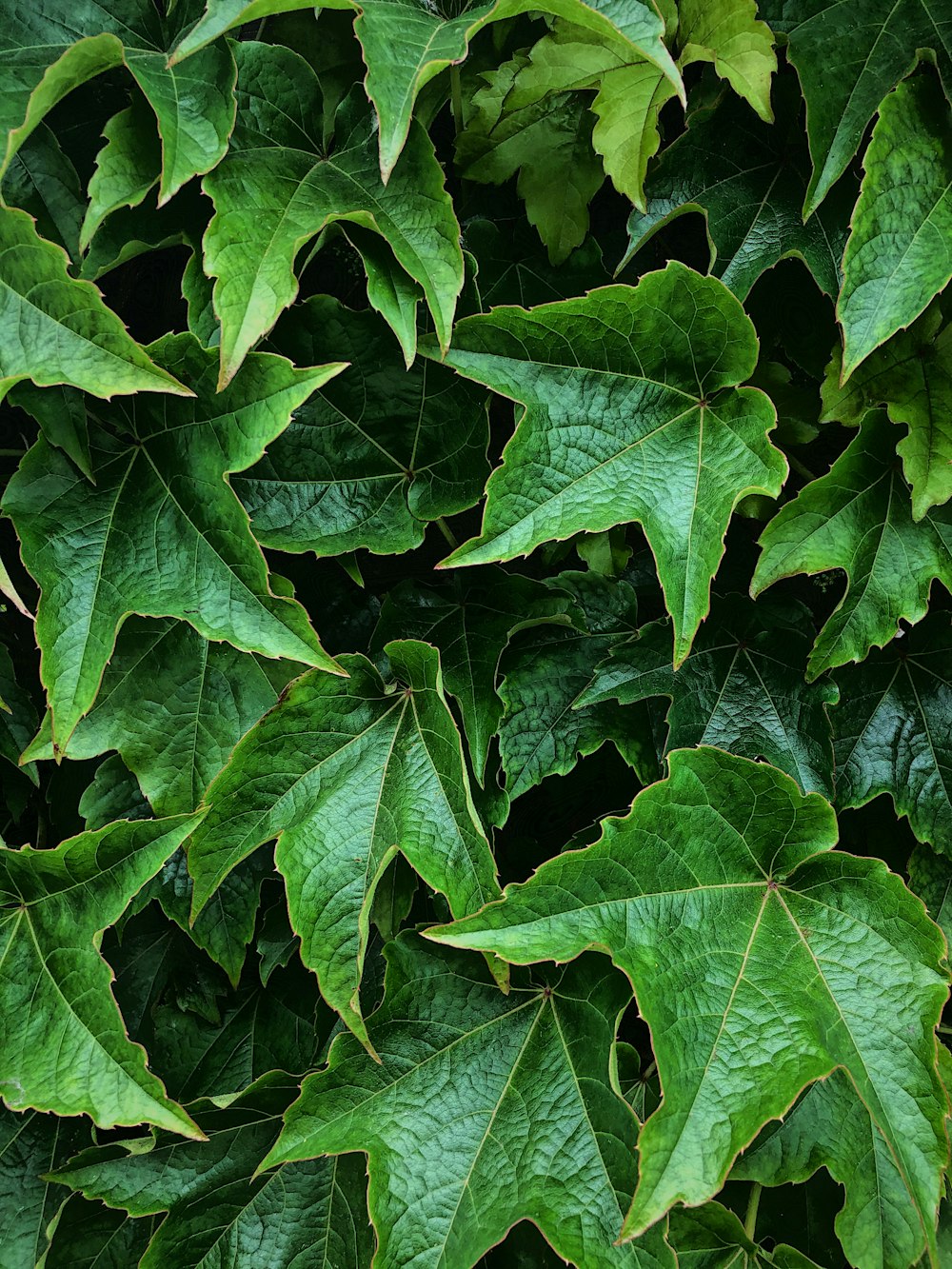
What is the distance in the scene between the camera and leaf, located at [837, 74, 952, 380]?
738mm

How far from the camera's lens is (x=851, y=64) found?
76 cm

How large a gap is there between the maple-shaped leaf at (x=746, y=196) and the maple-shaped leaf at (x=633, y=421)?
0.22 feet

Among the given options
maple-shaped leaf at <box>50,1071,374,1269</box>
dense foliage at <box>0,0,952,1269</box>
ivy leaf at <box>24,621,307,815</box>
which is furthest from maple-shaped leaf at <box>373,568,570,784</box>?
maple-shaped leaf at <box>50,1071,374,1269</box>

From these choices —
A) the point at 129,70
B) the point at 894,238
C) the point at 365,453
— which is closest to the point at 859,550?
the point at 894,238

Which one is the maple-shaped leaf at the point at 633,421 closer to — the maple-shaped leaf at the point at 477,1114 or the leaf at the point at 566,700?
the leaf at the point at 566,700

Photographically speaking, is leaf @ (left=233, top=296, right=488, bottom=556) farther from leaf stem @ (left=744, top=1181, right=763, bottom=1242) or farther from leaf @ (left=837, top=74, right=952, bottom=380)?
leaf stem @ (left=744, top=1181, right=763, bottom=1242)

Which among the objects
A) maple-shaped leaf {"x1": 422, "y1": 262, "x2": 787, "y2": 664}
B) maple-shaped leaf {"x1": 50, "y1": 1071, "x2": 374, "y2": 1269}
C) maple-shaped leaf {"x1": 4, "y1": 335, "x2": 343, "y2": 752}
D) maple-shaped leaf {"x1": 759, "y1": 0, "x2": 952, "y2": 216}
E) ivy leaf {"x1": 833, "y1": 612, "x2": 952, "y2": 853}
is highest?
maple-shaped leaf {"x1": 759, "y1": 0, "x2": 952, "y2": 216}

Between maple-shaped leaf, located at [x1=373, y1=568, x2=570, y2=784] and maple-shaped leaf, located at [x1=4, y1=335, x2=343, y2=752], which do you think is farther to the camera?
maple-shaped leaf, located at [x1=373, y1=568, x2=570, y2=784]

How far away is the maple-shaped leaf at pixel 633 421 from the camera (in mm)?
754

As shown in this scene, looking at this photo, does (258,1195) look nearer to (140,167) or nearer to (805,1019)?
(805,1019)

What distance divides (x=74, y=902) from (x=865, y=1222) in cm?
71

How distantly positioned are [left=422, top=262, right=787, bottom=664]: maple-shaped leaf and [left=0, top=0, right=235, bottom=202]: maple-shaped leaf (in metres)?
0.25

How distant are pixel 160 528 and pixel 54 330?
0.58 feet

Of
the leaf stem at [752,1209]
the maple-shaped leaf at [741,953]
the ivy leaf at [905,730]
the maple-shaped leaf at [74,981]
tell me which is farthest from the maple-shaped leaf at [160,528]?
the leaf stem at [752,1209]
